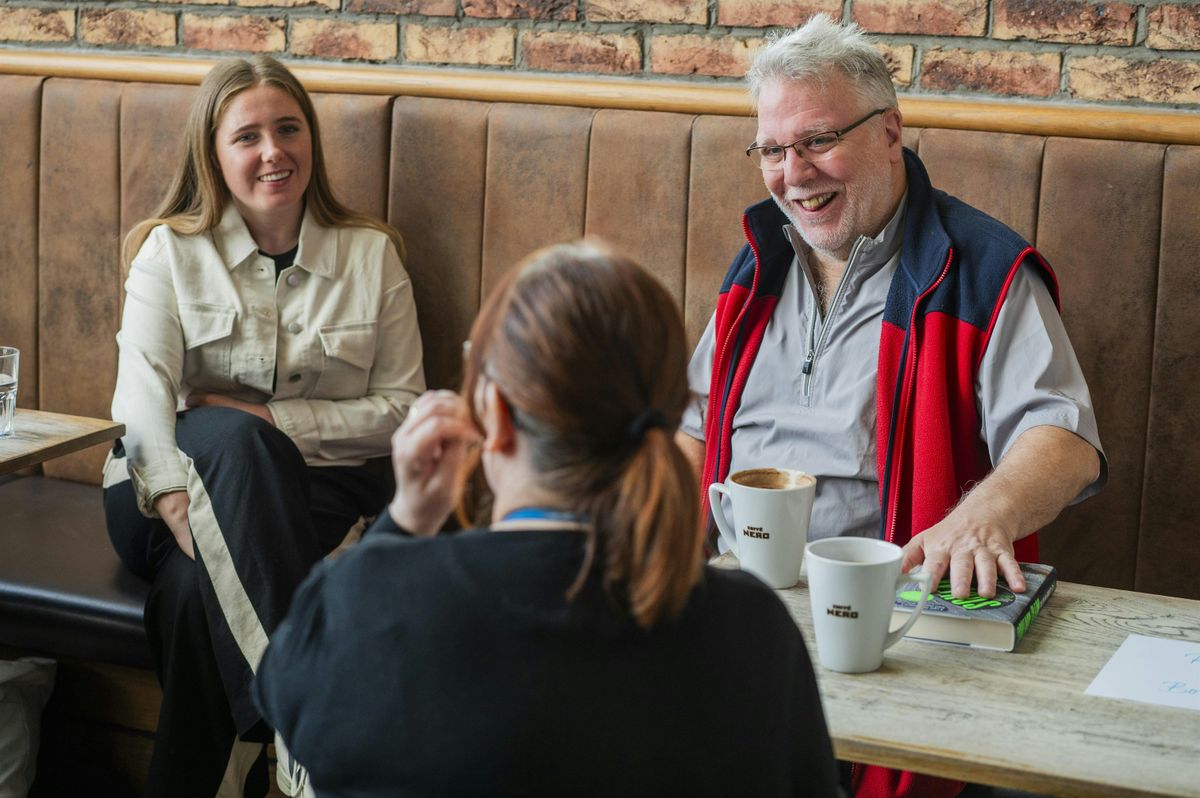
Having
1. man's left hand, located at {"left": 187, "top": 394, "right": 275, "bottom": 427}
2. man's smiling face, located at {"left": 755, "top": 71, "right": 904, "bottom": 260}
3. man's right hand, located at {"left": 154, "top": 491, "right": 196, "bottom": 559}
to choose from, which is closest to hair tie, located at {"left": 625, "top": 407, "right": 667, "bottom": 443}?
man's smiling face, located at {"left": 755, "top": 71, "right": 904, "bottom": 260}

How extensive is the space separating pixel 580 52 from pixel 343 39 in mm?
494

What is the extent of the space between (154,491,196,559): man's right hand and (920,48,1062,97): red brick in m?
1.41

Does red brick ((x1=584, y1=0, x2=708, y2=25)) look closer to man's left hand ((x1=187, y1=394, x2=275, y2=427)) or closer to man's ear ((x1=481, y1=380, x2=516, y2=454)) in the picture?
man's left hand ((x1=187, y1=394, x2=275, y2=427))

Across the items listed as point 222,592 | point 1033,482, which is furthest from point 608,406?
point 222,592

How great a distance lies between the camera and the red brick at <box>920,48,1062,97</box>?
220cm

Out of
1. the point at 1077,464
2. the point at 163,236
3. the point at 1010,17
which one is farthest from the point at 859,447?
the point at 163,236

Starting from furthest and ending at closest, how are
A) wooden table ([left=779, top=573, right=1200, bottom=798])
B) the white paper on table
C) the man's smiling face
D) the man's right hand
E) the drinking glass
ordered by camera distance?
the man's right hand → the drinking glass → the man's smiling face → the white paper on table → wooden table ([left=779, top=573, right=1200, bottom=798])

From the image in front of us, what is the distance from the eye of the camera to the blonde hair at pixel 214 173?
2.37 metres

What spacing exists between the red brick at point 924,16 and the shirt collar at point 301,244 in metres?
1.01

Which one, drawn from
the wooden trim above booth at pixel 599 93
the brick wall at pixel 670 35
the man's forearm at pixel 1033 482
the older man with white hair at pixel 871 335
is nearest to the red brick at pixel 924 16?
the brick wall at pixel 670 35

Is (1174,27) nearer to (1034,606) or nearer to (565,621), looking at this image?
(1034,606)

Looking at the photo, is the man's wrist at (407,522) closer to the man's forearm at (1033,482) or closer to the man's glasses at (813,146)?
the man's forearm at (1033,482)

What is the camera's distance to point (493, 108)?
7.92 ft

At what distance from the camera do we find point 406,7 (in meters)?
2.56
